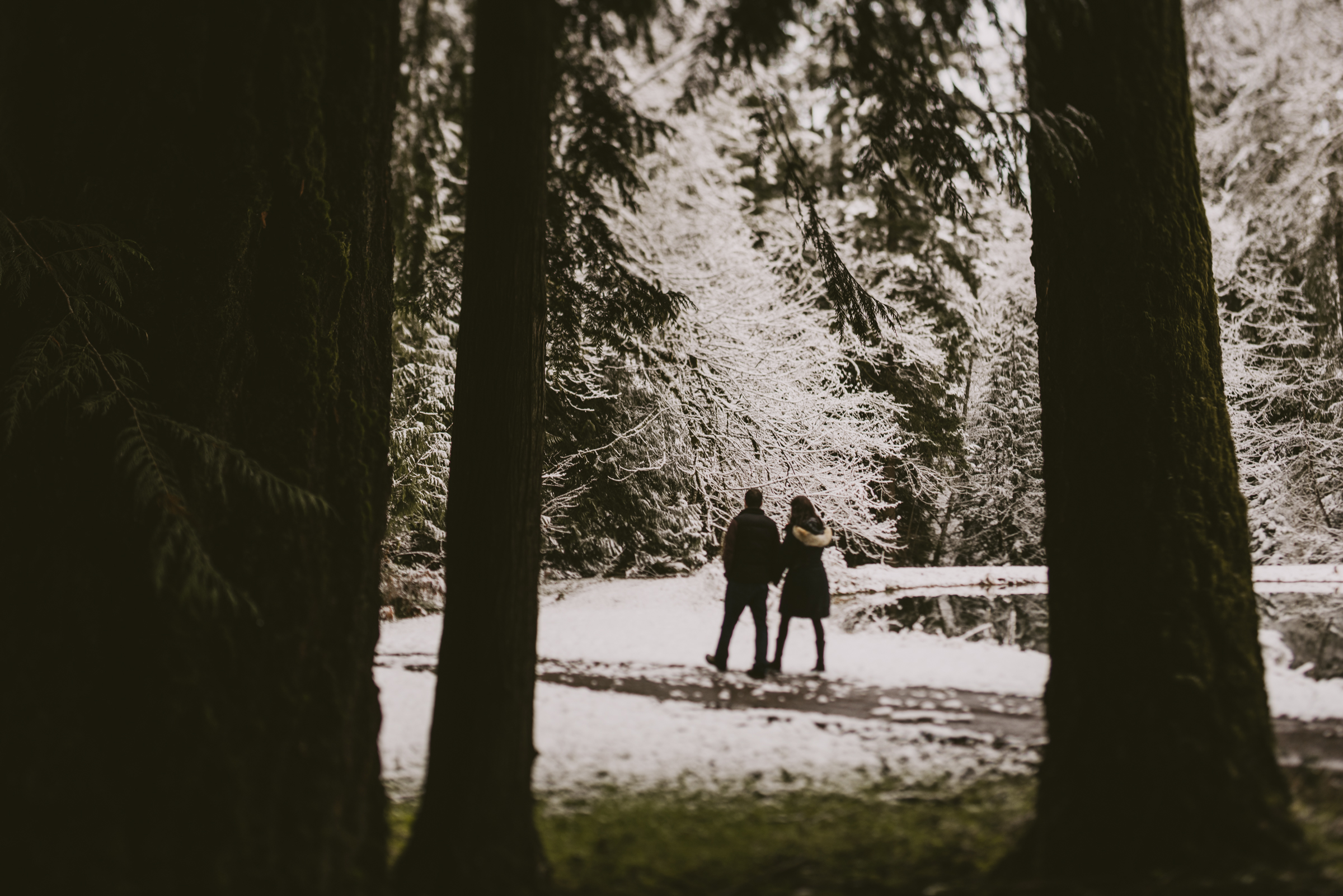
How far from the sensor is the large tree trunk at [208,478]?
2.39m

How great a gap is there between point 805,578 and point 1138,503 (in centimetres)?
454

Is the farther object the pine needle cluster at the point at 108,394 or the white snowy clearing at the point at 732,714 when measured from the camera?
the white snowy clearing at the point at 732,714

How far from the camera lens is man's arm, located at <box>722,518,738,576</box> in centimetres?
743

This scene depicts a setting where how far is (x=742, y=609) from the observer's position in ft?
24.4

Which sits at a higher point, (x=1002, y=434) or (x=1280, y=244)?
(x=1280, y=244)

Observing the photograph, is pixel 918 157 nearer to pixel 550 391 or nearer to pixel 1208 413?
pixel 1208 413

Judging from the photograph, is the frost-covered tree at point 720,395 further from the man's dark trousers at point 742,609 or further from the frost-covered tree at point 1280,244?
the frost-covered tree at point 1280,244

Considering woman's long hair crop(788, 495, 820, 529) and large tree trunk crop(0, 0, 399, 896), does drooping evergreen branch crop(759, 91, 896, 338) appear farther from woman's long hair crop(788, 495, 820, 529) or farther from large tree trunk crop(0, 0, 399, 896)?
woman's long hair crop(788, 495, 820, 529)

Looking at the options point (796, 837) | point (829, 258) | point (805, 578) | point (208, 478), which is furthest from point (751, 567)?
point (208, 478)

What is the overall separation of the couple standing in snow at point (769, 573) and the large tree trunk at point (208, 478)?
15.6 ft

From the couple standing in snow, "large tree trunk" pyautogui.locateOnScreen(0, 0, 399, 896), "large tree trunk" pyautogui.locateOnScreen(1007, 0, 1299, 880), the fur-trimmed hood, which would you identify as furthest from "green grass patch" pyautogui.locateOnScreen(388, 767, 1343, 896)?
the fur-trimmed hood

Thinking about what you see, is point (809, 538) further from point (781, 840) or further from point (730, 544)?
point (781, 840)

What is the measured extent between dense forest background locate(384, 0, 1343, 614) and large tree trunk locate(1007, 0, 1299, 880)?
3.92 metres

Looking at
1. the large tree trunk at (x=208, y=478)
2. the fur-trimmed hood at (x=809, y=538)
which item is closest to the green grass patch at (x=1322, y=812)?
the large tree trunk at (x=208, y=478)
